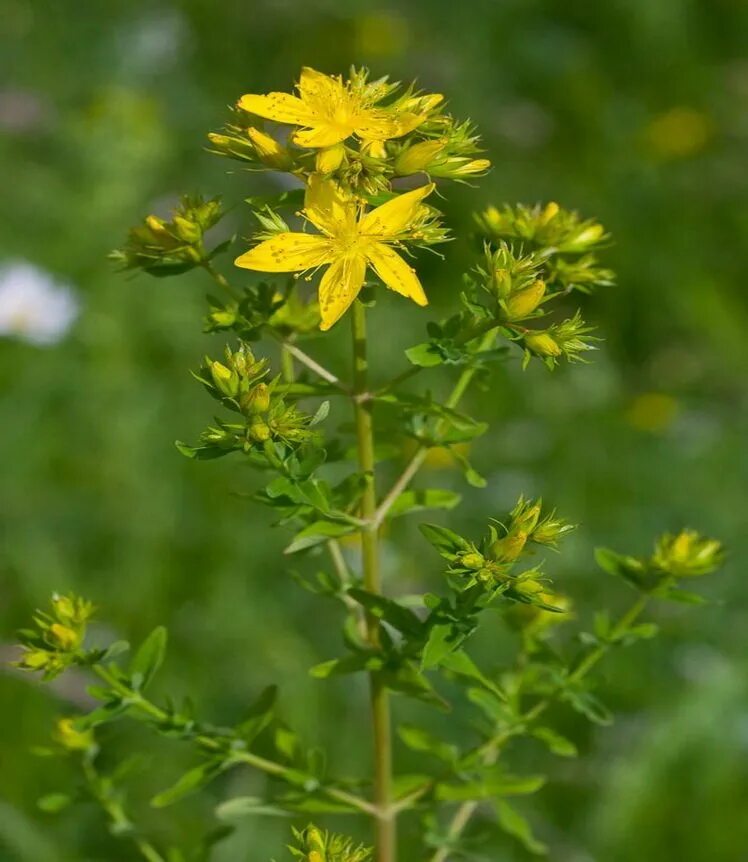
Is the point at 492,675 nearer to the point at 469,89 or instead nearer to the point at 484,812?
the point at 484,812

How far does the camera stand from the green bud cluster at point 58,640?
1.04 meters

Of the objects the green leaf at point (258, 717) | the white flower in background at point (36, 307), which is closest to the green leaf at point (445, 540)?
the green leaf at point (258, 717)

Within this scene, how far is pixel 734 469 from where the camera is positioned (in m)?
3.00

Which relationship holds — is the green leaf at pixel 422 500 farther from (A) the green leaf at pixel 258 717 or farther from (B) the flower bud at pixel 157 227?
(B) the flower bud at pixel 157 227

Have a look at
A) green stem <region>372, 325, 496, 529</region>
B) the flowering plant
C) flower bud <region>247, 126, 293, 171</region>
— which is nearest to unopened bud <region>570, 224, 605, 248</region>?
the flowering plant

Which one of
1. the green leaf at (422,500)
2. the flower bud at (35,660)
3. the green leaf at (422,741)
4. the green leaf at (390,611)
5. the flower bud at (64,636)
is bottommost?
the green leaf at (422,741)

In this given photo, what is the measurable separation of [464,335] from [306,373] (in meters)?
0.20

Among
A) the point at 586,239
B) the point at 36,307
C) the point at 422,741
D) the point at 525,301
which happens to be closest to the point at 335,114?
the point at 525,301

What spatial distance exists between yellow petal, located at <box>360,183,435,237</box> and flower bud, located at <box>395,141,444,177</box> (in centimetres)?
2

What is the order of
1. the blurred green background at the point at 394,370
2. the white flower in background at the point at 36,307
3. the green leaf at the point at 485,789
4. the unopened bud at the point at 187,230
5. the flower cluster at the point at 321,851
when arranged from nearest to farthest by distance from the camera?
the flower cluster at the point at 321,851 < the unopened bud at the point at 187,230 < the green leaf at the point at 485,789 < the blurred green background at the point at 394,370 < the white flower in background at the point at 36,307

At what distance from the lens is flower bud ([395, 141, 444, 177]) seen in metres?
0.95

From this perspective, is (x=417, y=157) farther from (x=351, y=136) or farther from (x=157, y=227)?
(x=157, y=227)

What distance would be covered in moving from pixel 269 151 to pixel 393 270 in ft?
0.49

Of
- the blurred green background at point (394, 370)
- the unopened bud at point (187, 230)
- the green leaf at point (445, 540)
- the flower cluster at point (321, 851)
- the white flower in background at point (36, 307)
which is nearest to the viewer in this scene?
the flower cluster at point (321, 851)
